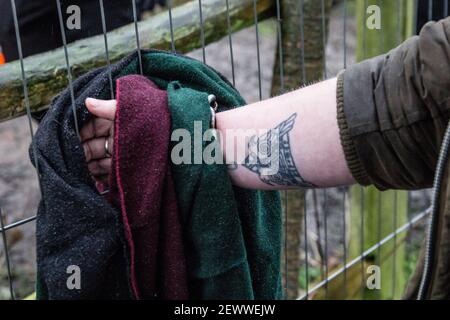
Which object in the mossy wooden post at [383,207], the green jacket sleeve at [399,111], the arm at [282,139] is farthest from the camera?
the mossy wooden post at [383,207]

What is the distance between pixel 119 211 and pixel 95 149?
104mm

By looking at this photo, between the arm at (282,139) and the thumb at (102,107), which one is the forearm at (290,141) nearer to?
the arm at (282,139)

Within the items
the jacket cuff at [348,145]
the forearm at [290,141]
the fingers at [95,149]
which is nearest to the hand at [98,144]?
the fingers at [95,149]

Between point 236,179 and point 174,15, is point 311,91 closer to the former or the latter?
point 236,179

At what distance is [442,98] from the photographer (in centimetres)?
79

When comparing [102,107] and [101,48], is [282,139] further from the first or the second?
[101,48]

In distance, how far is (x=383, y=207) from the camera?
2.07 metres

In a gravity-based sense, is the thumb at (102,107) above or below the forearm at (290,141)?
above

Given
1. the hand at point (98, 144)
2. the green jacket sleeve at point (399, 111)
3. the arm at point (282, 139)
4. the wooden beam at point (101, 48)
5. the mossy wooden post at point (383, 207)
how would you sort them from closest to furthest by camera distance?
the green jacket sleeve at point (399, 111) → the arm at point (282, 139) → the hand at point (98, 144) → the wooden beam at point (101, 48) → the mossy wooden post at point (383, 207)

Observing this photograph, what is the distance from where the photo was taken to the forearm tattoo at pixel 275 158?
96cm

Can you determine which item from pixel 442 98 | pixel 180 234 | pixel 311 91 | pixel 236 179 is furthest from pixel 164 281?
pixel 442 98

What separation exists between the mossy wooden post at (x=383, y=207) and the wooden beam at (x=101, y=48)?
1.24 feet

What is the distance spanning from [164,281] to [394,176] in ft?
1.27

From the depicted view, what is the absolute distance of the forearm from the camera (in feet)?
2.97
